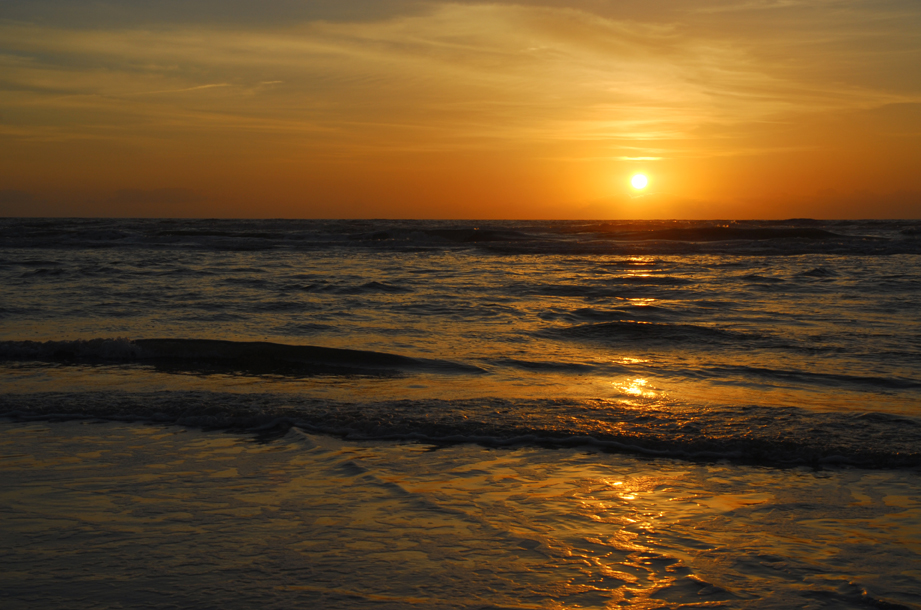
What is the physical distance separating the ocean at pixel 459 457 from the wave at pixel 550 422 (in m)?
0.02

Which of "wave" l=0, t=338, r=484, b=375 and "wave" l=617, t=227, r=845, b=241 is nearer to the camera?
"wave" l=0, t=338, r=484, b=375

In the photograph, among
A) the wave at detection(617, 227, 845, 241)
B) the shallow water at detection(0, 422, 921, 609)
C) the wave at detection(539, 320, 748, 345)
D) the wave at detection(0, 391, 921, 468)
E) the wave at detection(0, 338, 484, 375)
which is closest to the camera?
the shallow water at detection(0, 422, 921, 609)

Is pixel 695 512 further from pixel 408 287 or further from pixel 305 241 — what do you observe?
pixel 305 241

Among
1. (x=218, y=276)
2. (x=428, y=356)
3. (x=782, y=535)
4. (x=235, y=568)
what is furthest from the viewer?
(x=218, y=276)

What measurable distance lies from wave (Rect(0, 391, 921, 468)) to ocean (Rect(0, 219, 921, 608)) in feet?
0.08

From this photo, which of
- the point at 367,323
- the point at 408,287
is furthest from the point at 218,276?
the point at 367,323

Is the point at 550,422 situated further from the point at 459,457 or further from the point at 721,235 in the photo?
the point at 721,235

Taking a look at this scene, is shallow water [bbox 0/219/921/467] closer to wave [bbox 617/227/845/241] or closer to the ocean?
the ocean

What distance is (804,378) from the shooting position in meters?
5.56

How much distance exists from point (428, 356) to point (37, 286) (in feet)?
28.9

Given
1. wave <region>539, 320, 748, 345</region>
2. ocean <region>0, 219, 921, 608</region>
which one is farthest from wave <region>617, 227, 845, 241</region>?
wave <region>539, 320, 748, 345</region>

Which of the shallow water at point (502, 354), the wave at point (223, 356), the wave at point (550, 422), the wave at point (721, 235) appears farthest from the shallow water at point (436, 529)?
the wave at point (721, 235)

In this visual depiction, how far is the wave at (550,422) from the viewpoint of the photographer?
150 inches

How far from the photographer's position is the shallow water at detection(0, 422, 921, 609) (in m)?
2.29
